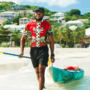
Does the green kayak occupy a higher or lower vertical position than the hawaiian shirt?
lower

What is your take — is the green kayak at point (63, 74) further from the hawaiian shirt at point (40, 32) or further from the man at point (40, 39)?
the hawaiian shirt at point (40, 32)

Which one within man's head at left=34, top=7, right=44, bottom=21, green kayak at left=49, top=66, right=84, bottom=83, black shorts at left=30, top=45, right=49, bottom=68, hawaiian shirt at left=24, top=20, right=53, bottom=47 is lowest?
green kayak at left=49, top=66, right=84, bottom=83

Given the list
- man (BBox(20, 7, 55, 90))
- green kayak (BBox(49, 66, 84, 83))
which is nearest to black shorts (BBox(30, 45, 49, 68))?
man (BBox(20, 7, 55, 90))

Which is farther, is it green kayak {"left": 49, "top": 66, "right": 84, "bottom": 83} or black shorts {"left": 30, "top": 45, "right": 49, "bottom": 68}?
green kayak {"left": 49, "top": 66, "right": 84, "bottom": 83}

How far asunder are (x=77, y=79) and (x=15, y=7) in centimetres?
19626

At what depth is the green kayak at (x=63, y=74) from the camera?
461 cm

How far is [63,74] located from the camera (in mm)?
4895

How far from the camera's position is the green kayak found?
461 cm

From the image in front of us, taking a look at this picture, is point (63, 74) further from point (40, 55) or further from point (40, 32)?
point (40, 32)

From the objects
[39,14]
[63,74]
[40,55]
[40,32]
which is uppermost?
[39,14]

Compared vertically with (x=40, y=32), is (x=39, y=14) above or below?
above

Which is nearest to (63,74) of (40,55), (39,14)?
(40,55)

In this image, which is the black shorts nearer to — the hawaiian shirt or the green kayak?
the hawaiian shirt

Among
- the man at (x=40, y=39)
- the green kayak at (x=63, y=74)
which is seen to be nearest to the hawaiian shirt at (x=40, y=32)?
the man at (x=40, y=39)
